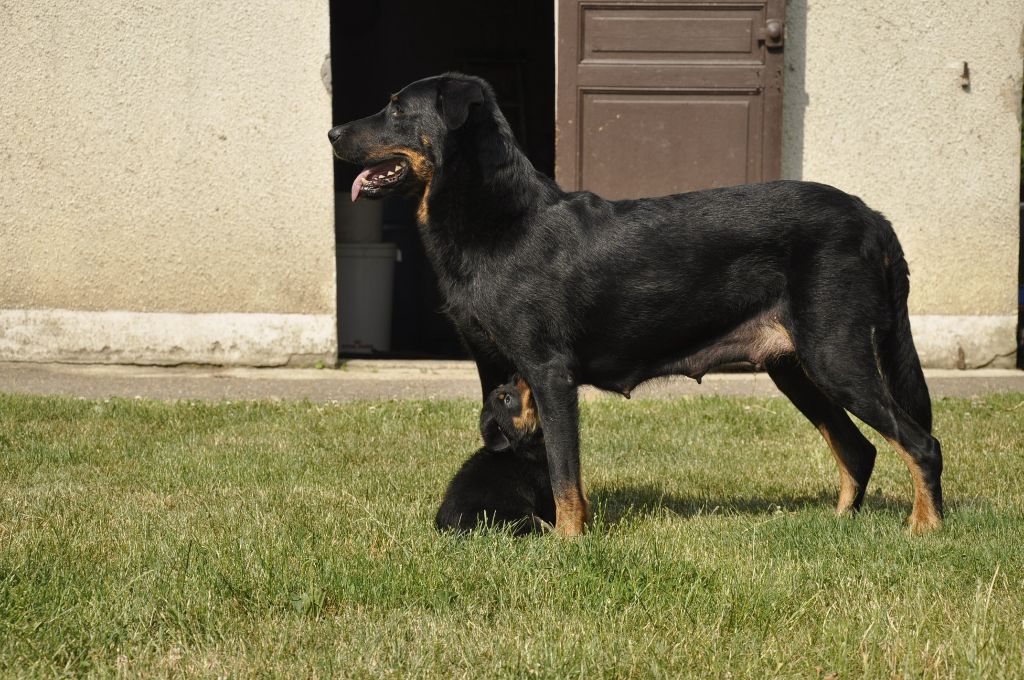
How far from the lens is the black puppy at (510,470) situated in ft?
14.6

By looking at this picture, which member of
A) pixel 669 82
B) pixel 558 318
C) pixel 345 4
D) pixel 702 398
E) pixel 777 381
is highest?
pixel 345 4

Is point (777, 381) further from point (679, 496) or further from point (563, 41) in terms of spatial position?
point (563, 41)

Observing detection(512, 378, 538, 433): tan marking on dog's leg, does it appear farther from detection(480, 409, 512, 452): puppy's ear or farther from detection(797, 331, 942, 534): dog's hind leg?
detection(797, 331, 942, 534): dog's hind leg

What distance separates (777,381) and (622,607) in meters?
1.82

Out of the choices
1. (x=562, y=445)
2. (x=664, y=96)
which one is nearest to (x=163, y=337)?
(x=664, y=96)

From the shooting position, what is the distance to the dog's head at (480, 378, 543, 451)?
466cm

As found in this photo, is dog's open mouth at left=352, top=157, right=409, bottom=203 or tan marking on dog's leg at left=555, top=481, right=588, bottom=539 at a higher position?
dog's open mouth at left=352, top=157, right=409, bottom=203

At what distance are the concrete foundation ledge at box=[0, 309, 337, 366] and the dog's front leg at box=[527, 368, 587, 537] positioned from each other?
4660 mm

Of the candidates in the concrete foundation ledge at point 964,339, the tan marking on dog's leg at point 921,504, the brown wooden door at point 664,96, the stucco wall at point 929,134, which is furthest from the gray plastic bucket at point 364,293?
the tan marking on dog's leg at point 921,504

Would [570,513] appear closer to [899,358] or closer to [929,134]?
[899,358]

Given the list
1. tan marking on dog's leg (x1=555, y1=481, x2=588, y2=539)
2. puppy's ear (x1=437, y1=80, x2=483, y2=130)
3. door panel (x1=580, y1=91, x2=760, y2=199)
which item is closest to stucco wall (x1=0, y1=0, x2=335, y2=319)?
door panel (x1=580, y1=91, x2=760, y2=199)

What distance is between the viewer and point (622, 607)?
11.5ft

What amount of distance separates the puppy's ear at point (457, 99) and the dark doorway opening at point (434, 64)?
802 centimetres

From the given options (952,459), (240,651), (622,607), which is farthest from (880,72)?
(240,651)
